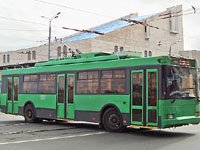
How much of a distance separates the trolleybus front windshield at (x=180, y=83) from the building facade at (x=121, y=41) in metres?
38.4

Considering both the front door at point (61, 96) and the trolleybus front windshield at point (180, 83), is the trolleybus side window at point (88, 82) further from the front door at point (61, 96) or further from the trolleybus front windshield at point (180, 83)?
the trolleybus front windshield at point (180, 83)

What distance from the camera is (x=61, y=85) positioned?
1502 centimetres

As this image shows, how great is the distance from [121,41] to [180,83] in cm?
4817

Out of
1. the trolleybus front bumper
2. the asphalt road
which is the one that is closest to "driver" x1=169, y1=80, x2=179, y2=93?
the trolleybus front bumper

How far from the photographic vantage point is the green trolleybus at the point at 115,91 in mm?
11211

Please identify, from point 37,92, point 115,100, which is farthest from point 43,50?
point 115,100

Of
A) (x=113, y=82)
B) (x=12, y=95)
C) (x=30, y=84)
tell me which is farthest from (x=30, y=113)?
(x=113, y=82)

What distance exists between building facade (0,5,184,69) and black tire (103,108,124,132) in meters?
37.2

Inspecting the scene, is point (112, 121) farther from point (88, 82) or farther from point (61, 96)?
point (61, 96)

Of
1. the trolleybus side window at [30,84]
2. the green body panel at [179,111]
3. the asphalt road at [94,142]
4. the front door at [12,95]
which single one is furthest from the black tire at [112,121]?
the front door at [12,95]

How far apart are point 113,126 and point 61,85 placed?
357cm

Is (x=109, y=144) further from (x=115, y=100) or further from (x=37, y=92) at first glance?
(x=37, y=92)

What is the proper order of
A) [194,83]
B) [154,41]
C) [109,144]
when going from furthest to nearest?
[154,41], [194,83], [109,144]

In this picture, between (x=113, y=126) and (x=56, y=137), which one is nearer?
(x=56, y=137)
